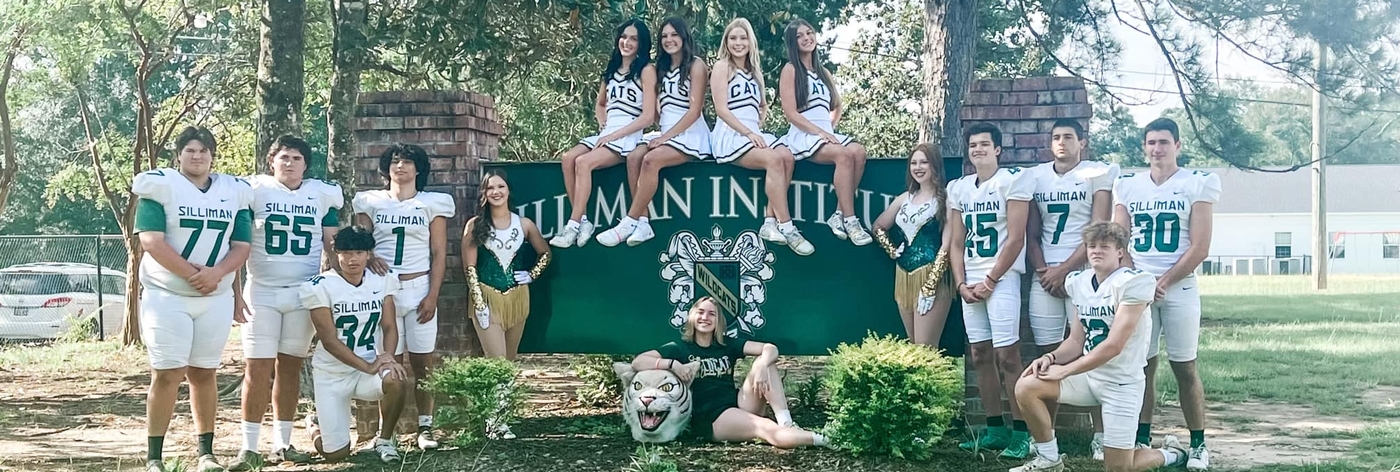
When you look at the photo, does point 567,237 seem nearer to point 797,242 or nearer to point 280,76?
point 797,242

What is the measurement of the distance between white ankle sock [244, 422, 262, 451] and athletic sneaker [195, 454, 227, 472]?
6.4 inches

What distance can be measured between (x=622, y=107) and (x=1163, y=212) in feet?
9.91

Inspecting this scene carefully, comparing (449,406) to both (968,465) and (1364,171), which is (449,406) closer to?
(968,465)

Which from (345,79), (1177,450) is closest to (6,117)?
(345,79)

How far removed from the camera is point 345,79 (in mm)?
9398

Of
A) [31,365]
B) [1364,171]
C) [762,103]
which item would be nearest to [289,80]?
[762,103]

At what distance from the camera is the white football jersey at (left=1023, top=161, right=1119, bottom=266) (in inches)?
234

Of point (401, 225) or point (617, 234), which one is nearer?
point (401, 225)

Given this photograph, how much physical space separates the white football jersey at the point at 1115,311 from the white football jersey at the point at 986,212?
22.0 inches

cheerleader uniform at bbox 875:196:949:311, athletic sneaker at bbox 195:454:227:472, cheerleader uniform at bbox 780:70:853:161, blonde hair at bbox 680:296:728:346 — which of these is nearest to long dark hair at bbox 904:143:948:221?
cheerleader uniform at bbox 875:196:949:311

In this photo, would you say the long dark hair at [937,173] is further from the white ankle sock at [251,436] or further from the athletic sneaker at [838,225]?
the white ankle sock at [251,436]

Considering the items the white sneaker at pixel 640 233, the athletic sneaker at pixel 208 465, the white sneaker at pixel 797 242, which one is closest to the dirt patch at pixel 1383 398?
the white sneaker at pixel 797 242

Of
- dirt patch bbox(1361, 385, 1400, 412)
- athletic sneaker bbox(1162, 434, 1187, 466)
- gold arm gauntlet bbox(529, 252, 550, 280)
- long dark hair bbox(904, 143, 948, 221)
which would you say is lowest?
dirt patch bbox(1361, 385, 1400, 412)

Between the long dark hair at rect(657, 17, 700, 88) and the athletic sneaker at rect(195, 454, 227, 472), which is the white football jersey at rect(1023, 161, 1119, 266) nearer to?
the long dark hair at rect(657, 17, 700, 88)
